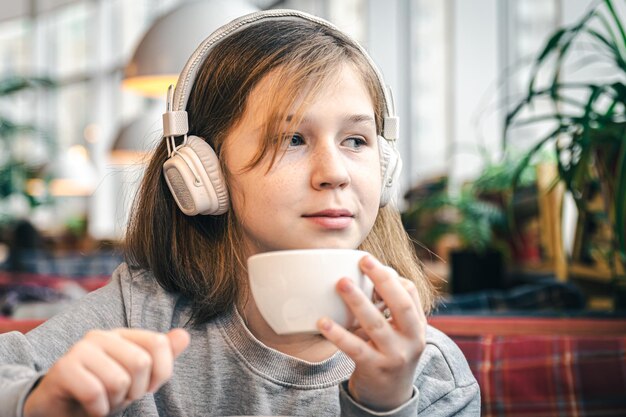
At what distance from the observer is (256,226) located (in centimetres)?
105

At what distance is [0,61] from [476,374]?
15.4m

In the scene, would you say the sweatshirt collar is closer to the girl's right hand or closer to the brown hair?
the brown hair

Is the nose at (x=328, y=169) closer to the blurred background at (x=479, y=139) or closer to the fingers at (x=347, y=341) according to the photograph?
the fingers at (x=347, y=341)

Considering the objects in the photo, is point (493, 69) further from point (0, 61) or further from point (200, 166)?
point (0, 61)

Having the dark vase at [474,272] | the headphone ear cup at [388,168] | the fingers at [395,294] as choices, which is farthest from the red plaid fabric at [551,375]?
the dark vase at [474,272]

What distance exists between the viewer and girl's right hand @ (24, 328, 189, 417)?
2.28 ft

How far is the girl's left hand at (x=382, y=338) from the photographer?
79cm

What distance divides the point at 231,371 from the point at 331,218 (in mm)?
261

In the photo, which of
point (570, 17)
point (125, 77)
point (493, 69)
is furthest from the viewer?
point (493, 69)

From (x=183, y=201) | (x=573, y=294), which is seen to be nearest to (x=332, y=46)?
(x=183, y=201)

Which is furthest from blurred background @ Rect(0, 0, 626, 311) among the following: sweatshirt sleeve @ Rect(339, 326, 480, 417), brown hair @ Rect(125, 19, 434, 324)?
sweatshirt sleeve @ Rect(339, 326, 480, 417)

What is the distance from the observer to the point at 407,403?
88 cm

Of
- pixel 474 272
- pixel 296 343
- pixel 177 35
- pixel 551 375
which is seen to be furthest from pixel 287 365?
pixel 474 272

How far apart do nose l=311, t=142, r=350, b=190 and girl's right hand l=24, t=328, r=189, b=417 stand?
0.32 meters
